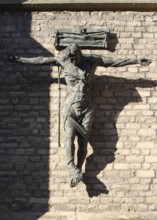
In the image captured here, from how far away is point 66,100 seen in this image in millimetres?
7070

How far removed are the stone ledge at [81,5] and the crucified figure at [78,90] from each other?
70 cm

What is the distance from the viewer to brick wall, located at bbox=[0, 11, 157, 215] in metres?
6.82

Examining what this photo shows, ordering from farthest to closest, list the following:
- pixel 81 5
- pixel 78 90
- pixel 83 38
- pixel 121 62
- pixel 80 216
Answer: pixel 81 5, pixel 83 38, pixel 121 62, pixel 78 90, pixel 80 216

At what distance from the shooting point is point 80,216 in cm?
671

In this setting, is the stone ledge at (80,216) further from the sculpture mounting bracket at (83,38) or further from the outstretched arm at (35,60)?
the sculpture mounting bracket at (83,38)

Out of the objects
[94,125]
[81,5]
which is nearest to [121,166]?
[94,125]

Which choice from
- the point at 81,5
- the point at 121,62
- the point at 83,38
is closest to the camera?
the point at 121,62

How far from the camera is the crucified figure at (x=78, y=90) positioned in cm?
670

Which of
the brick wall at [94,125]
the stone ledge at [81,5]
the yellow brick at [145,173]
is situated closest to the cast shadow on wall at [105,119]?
the brick wall at [94,125]

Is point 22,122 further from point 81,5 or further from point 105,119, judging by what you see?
point 81,5

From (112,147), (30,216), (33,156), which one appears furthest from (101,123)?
(30,216)

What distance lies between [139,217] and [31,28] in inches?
111

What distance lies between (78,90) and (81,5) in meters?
1.28

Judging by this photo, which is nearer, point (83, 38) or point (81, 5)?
point (83, 38)
